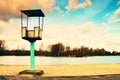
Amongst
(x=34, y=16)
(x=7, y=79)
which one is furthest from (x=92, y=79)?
(x=34, y=16)

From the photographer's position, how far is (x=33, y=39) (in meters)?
20.1

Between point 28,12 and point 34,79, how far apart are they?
5732mm

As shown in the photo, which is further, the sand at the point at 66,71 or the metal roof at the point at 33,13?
the sand at the point at 66,71

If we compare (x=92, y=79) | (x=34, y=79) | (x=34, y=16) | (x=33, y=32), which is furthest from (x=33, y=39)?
(x=92, y=79)

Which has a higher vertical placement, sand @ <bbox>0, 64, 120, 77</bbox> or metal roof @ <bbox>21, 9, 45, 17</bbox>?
metal roof @ <bbox>21, 9, 45, 17</bbox>

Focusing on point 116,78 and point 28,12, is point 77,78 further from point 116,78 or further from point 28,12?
point 28,12

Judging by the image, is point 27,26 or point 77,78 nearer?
point 77,78

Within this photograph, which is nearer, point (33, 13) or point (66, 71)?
point (33, 13)

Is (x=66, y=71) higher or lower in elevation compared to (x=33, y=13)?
lower

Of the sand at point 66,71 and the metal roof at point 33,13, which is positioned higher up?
the metal roof at point 33,13

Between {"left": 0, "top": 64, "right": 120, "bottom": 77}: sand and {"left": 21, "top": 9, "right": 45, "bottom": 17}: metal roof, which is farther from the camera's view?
{"left": 0, "top": 64, "right": 120, "bottom": 77}: sand

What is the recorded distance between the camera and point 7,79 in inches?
619

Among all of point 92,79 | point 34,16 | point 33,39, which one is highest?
point 34,16

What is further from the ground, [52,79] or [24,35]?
[24,35]
